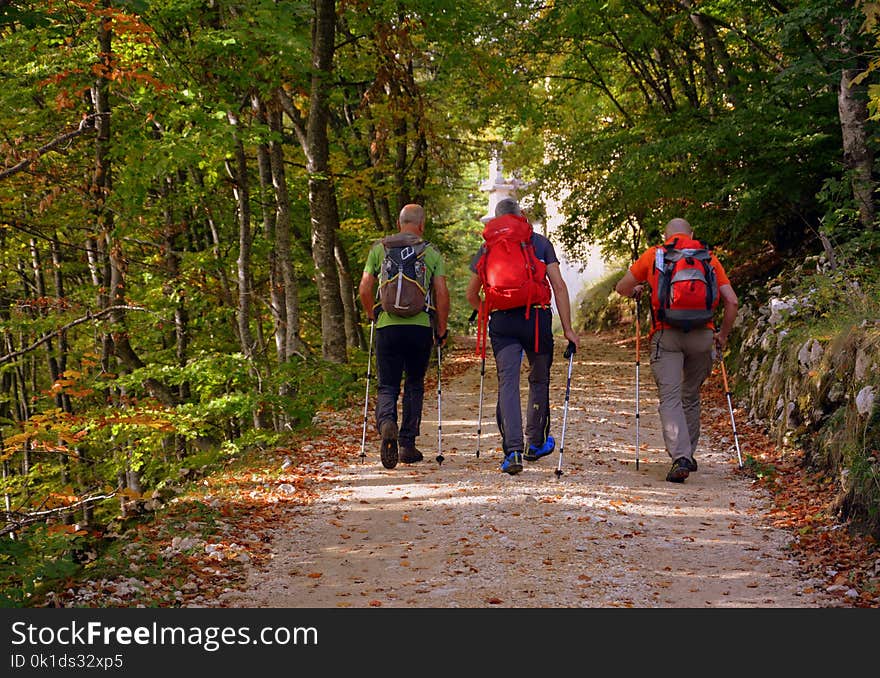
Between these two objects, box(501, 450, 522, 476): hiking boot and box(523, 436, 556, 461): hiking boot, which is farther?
box(523, 436, 556, 461): hiking boot

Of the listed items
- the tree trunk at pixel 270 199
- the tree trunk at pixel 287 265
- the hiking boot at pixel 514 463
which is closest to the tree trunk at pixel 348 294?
the tree trunk at pixel 270 199

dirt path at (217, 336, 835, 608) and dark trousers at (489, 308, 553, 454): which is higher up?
dark trousers at (489, 308, 553, 454)

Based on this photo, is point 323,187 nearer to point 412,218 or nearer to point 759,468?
point 412,218

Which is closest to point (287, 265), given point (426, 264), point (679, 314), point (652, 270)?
point (426, 264)

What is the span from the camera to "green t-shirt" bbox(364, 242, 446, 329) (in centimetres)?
835

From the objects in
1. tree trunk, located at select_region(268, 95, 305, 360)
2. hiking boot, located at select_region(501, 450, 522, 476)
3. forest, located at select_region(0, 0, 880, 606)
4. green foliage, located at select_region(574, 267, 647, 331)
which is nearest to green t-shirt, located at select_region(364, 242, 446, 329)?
hiking boot, located at select_region(501, 450, 522, 476)

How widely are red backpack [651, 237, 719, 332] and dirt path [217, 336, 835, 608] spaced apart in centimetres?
156

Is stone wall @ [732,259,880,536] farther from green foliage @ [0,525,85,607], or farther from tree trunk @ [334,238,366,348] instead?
tree trunk @ [334,238,366,348]

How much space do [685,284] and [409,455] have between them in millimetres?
3106

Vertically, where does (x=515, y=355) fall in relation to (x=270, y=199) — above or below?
below

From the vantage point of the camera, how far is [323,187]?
1352 cm

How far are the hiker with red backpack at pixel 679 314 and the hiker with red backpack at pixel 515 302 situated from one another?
69cm

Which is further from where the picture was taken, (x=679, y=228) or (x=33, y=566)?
(x=679, y=228)

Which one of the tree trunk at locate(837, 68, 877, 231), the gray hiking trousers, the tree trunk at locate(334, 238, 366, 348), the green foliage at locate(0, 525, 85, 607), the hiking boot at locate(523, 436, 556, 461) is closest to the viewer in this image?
the green foliage at locate(0, 525, 85, 607)
